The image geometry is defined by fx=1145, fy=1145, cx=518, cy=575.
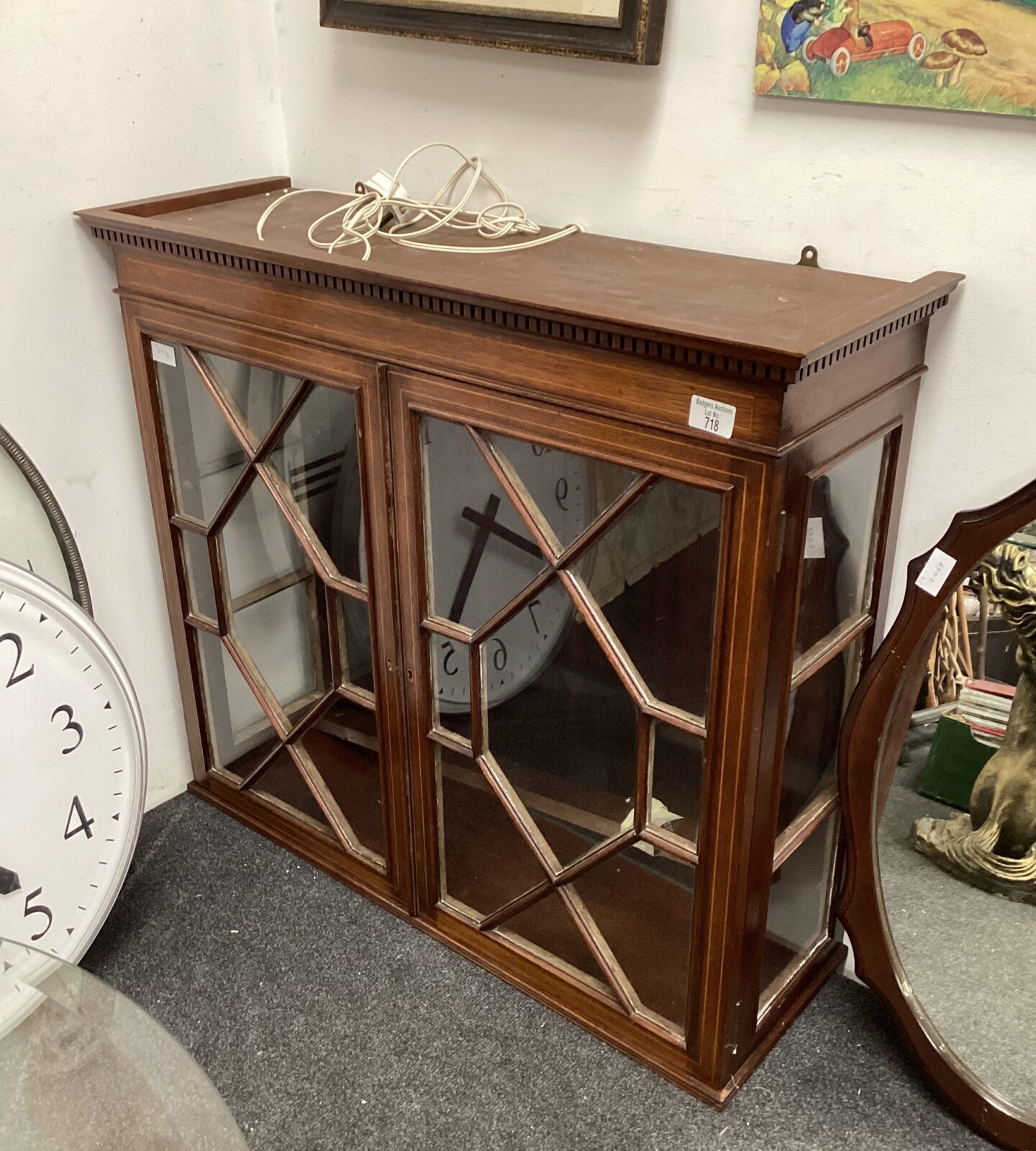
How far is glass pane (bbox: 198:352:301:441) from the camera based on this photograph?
5.09 feet

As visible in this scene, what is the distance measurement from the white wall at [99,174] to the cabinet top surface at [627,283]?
0.09 m

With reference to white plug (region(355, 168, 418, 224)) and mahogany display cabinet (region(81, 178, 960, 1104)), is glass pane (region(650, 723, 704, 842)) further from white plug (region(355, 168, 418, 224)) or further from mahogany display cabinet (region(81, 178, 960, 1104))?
white plug (region(355, 168, 418, 224))

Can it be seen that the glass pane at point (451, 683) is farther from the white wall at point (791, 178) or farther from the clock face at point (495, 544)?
the white wall at point (791, 178)

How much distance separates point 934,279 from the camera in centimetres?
123

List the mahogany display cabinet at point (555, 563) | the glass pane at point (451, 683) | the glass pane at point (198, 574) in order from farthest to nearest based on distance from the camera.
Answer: the glass pane at point (198, 574) → the glass pane at point (451, 683) → the mahogany display cabinet at point (555, 563)

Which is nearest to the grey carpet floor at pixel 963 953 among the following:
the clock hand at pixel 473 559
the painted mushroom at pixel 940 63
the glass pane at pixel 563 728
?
the glass pane at pixel 563 728

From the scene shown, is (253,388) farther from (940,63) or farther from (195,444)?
(940,63)

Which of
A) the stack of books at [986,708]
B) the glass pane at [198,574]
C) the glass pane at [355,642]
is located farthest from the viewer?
the glass pane at [198,574]

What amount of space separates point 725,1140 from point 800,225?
111cm

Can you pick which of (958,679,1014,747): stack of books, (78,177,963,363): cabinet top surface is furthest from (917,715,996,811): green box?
(78,177,963,363): cabinet top surface

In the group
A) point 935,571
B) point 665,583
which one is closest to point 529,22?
point 665,583

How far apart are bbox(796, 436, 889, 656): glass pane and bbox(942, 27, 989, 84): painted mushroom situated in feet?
1.29

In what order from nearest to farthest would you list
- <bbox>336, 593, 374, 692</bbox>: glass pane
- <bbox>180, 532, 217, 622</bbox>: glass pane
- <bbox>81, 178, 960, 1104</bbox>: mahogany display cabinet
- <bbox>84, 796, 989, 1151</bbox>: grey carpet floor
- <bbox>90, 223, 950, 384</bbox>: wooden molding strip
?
1. <bbox>90, 223, 950, 384</bbox>: wooden molding strip
2. <bbox>81, 178, 960, 1104</bbox>: mahogany display cabinet
3. <bbox>84, 796, 989, 1151</bbox>: grey carpet floor
4. <bbox>336, 593, 374, 692</bbox>: glass pane
5. <bbox>180, 532, 217, 622</bbox>: glass pane

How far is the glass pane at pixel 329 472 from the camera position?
1507mm
